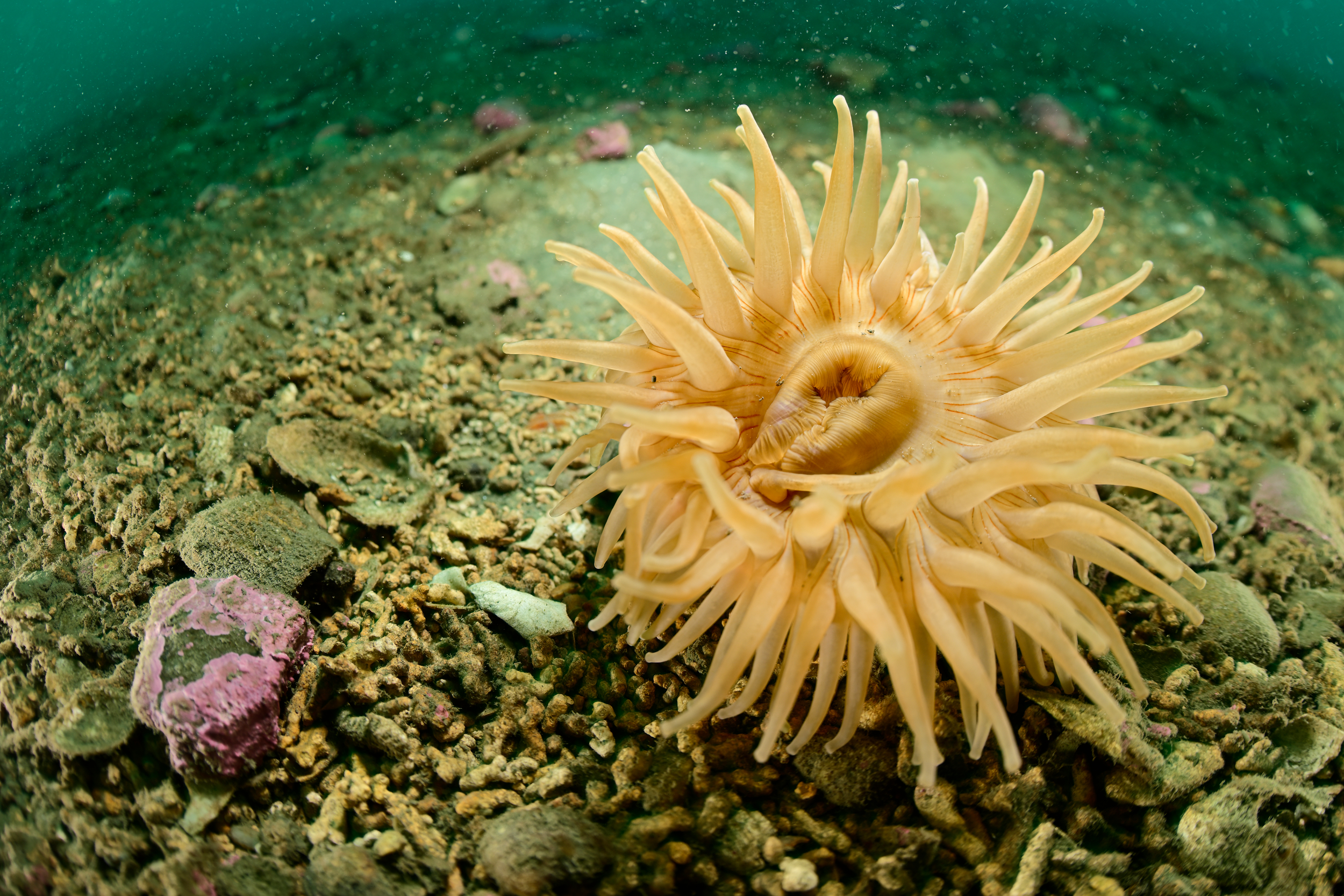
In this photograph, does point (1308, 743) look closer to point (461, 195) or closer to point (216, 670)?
point (216, 670)

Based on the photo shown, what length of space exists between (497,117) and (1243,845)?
3752 millimetres

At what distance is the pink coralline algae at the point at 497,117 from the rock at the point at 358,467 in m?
1.98

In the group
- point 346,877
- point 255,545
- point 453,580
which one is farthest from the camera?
point 453,580

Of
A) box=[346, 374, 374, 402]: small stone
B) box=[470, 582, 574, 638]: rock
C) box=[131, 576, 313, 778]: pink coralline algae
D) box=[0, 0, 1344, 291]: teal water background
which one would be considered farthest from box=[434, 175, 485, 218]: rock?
box=[131, 576, 313, 778]: pink coralline algae

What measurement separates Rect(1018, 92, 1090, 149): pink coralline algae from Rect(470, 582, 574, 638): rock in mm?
3785

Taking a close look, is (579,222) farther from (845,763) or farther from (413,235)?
(845,763)

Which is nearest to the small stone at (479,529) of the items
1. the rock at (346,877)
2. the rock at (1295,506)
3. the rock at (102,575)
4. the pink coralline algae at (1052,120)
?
the rock at (102,575)

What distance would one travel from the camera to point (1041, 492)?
1.56 meters

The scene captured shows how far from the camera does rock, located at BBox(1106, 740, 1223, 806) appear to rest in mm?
1468

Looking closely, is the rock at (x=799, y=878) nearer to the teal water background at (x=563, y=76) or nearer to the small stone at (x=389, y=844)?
the small stone at (x=389, y=844)

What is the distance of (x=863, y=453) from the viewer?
1671mm

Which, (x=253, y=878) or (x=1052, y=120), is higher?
(x=1052, y=120)

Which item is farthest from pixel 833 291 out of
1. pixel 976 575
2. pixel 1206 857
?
pixel 1206 857

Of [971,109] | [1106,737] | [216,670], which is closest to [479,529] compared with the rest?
[216,670]
